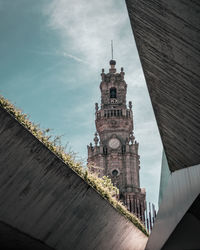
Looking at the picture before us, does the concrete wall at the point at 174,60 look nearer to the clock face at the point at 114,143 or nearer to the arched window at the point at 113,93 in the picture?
the clock face at the point at 114,143

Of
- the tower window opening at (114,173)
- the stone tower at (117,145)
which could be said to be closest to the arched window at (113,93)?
the stone tower at (117,145)

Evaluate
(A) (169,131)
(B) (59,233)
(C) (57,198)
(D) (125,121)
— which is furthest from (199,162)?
(D) (125,121)

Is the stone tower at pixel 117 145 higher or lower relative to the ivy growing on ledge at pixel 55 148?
higher

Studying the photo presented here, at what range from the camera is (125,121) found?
2088 inches

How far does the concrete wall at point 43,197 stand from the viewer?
5648 millimetres

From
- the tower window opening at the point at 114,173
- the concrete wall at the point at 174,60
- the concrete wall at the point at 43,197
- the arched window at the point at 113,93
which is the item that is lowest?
the concrete wall at the point at 43,197

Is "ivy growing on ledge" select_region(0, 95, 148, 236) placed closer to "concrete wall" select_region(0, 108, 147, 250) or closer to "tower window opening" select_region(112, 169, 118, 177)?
"concrete wall" select_region(0, 108, 147, 250)

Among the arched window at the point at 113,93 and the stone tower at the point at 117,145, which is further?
the arched window at the point at 113,93

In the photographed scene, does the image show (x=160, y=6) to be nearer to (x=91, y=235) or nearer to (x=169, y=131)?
(x=169, y=131)

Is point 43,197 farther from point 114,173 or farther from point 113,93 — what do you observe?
point 113,93

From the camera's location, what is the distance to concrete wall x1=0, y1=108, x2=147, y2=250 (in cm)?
565

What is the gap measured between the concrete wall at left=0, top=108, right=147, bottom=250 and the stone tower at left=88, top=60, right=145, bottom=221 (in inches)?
1517

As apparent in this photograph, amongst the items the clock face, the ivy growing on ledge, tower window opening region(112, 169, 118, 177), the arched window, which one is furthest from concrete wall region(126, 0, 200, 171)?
the arched window

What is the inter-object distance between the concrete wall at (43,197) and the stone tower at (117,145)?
3853 centimetres
